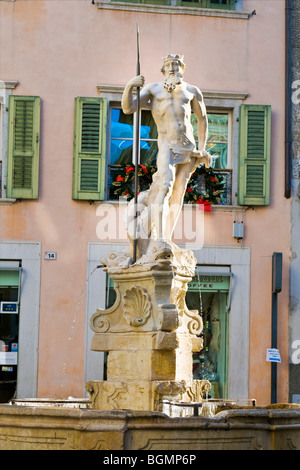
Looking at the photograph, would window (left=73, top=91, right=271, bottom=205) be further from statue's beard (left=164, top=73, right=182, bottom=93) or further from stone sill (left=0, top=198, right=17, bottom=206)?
statue's beard (left=164, top=73, right=182, bottom=93)

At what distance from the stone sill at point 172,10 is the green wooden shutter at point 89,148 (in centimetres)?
158

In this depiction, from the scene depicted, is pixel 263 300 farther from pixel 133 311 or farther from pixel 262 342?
pixel 133 311

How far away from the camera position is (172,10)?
18.7 metres

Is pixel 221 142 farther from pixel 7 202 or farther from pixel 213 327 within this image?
pixel 7 202

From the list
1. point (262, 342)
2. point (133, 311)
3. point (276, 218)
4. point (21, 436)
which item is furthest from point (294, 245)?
point (21, 436)

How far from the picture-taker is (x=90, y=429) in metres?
9.27

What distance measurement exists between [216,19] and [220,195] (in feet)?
9.42

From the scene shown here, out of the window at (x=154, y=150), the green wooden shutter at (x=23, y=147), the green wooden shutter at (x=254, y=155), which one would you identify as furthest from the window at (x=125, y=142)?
the green wooden shutter at (x=254, y=155)

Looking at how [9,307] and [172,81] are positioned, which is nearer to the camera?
[172,81]

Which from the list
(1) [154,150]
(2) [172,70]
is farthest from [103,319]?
(1) [154,150]

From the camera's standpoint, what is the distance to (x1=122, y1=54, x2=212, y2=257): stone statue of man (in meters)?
12.1

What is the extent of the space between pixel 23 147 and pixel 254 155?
3629mm

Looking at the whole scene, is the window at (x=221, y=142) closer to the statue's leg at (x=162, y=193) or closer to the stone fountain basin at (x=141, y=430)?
the statue's leg at (x=162, y=193)

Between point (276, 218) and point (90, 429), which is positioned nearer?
point (90, 429)
